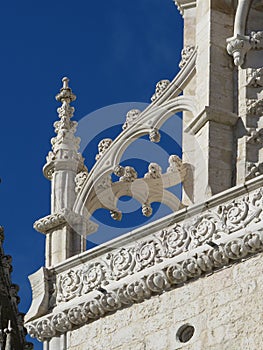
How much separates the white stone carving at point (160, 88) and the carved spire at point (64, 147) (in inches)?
40.3

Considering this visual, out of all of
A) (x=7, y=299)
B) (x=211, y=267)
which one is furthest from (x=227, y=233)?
(x=7, y=299)

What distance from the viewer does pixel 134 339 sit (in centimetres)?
3603

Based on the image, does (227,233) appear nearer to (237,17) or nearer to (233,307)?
(233,307)

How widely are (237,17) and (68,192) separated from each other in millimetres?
2962

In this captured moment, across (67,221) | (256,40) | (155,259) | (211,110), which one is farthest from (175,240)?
(256,40)

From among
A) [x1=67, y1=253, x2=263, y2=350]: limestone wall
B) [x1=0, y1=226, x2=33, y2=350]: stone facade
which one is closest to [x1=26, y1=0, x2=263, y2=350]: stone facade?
[x1=67, y1=253, x2=263, y2=350]: limestone wall

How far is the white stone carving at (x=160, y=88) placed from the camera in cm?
3856

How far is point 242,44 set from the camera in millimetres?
37844

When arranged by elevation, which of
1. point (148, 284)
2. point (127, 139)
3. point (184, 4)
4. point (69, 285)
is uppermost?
point (184, 4)

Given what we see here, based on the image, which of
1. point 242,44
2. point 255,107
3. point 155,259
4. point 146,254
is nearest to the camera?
point 155,259

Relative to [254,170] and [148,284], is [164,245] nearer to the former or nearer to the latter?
[148,284]

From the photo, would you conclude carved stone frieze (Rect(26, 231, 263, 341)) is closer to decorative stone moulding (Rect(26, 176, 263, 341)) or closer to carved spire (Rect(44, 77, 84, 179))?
decorative stone moulding (Rect(26, 176, 263, 341))

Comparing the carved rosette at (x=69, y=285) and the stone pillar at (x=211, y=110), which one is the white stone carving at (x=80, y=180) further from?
the carved rosette at (x=69, y=285)

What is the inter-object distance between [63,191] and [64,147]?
0.57 meters
